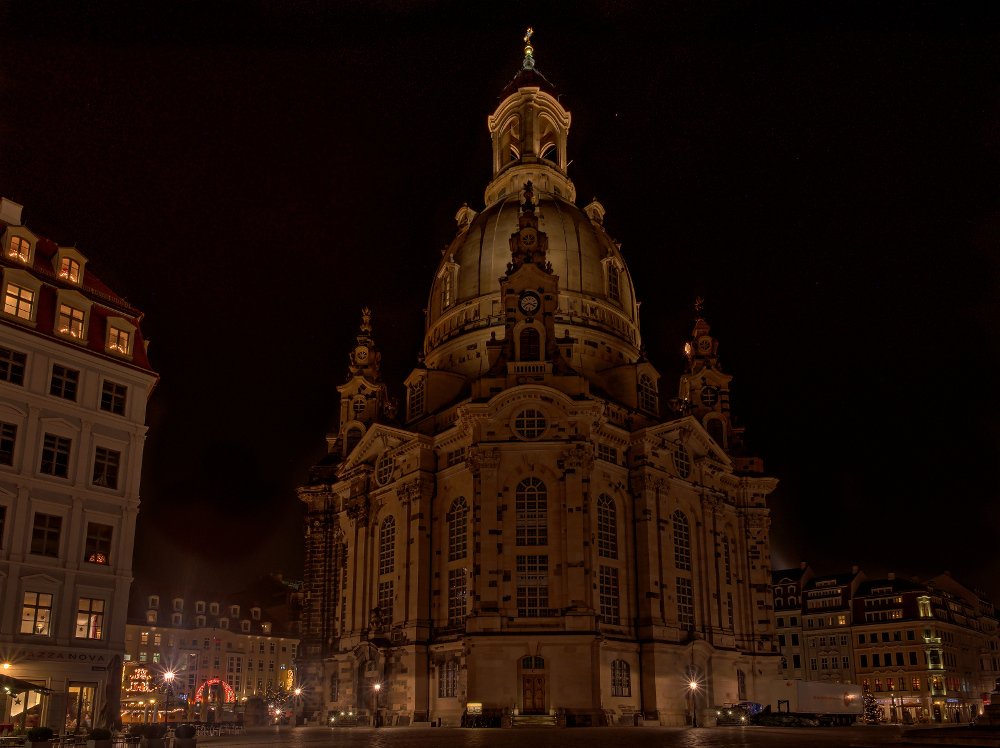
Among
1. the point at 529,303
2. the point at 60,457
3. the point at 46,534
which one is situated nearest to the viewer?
the point at 46,534

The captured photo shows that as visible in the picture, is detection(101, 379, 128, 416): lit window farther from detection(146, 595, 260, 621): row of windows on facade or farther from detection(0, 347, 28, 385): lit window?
detection(146, 595, 260, 621): row of windows on facade

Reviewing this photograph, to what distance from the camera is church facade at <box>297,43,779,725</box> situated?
65250 mm

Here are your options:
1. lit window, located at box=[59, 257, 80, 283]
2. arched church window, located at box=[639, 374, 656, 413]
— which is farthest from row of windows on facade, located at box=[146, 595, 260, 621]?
lit window, located at box=[59, 257, 80, 283]

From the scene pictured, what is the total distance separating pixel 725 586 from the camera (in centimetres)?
8088

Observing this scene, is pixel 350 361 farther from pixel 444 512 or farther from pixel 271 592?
pixel 271 592

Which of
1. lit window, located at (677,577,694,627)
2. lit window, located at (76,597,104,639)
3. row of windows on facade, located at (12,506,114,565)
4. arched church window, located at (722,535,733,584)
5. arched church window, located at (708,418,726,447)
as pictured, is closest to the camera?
row of windows on facade, located at (12,506,114,565)

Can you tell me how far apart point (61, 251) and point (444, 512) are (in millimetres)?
36066

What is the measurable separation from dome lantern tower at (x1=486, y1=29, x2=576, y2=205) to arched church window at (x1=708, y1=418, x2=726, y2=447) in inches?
1146

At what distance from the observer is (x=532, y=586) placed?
65.8m

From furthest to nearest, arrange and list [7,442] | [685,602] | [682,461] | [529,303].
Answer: [682,461], [529,303], [685,602], [7,442]

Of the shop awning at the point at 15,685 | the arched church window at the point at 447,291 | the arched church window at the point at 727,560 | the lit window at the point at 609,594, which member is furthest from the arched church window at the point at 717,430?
the shop awning at the point at 15,685

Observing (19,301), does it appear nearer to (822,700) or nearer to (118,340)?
(118,340)

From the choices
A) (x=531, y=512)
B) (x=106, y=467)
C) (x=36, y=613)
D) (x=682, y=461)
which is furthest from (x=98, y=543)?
(x=682, y=461)

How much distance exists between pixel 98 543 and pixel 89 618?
10.8 feet
